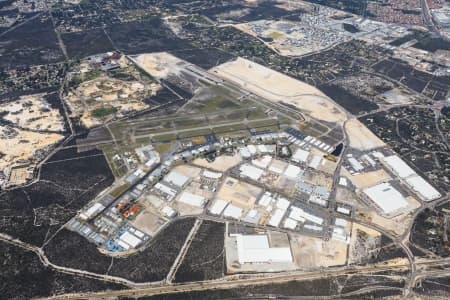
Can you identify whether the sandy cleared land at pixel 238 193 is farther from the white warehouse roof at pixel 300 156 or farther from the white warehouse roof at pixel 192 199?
the white warehouse roof at pixel 300 156

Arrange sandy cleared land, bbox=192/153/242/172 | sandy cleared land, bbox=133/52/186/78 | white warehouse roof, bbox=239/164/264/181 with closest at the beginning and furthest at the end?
white warehouse roof, bbox=239/164/264/181, sandy cleared land, bbox=192/153/242/172, sandy cleared land, bbox=133/52/186/78

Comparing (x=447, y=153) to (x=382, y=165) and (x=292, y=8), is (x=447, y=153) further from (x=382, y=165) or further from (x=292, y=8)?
(x=292, y=8)

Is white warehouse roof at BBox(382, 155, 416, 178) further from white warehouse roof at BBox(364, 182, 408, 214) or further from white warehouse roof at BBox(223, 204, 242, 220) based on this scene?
white warehouse roof at BBox(223, 204, 242, 220)

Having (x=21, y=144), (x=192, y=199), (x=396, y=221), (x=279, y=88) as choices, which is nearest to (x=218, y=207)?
(x=192, y=199)

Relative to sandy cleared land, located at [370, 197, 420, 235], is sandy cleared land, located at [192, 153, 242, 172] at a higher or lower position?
lower

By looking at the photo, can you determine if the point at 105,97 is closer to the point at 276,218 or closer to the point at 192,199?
the point at 192,199

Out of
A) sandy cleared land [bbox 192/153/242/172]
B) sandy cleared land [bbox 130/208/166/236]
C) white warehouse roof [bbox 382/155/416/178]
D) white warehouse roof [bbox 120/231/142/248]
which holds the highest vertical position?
white warehouse roof [bbox 382/155/416/178]

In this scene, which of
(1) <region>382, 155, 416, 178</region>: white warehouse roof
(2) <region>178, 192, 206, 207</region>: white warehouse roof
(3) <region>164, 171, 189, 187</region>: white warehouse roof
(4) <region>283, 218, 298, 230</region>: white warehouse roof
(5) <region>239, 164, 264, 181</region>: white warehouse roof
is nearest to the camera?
(4) <region>283, 218, 298, 230</region>: white warehouse roof

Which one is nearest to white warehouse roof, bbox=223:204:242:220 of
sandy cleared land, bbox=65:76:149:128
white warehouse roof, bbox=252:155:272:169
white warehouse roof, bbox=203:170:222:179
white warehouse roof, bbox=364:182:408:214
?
white warehouse roof, bbox=203:170:222:179
